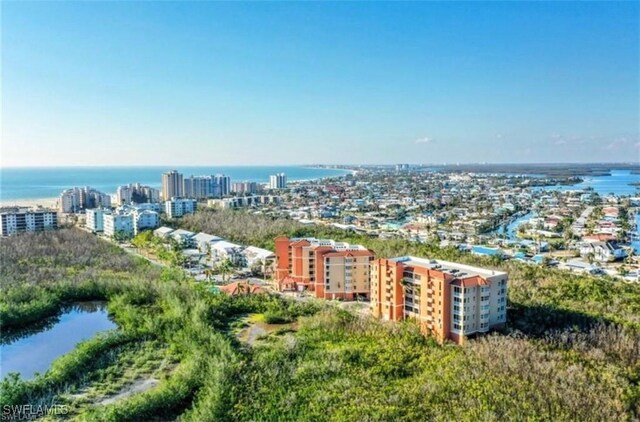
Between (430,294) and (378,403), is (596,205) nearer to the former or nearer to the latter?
(430,294)

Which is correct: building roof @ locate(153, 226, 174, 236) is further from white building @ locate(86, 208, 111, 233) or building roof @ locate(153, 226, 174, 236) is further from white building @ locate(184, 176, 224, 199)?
white building @ locate(184, 176, 224, 199)

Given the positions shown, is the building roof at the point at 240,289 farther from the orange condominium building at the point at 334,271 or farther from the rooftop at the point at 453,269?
the rooftop at the point at 453,269

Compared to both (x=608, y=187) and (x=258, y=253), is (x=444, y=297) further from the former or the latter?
(x=608, y=187)

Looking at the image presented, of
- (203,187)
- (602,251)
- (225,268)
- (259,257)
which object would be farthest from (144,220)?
(602,251)

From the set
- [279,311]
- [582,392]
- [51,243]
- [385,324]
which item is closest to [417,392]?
[582,392]

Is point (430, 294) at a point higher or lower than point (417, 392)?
higher

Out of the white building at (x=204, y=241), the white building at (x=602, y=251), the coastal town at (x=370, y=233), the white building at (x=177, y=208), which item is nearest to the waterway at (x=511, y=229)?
the coastal town at (x=370, y=233)

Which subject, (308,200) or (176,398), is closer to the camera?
(176,398)
